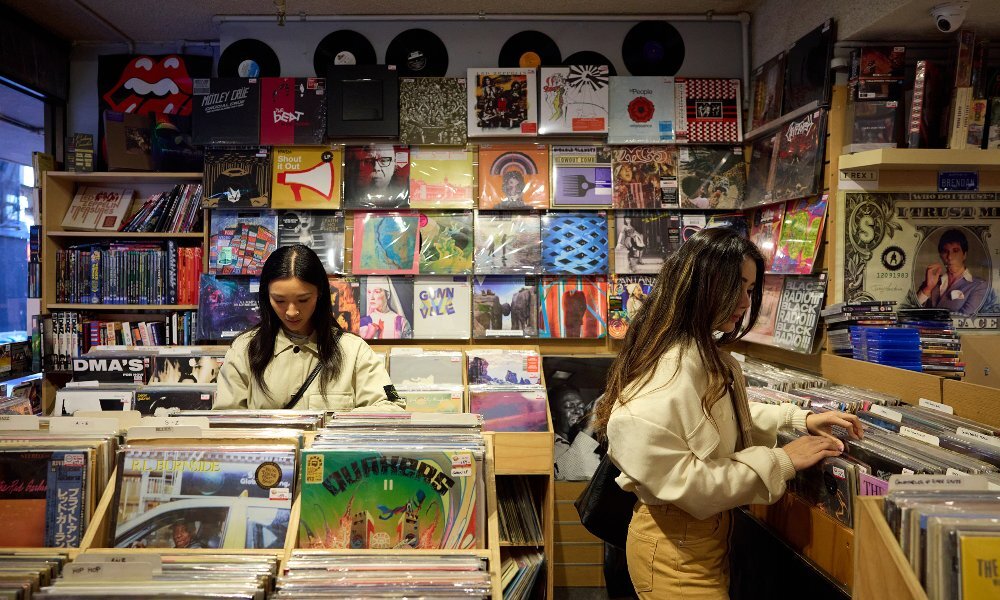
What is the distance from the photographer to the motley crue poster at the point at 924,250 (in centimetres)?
265

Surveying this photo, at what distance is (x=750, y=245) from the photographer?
159 cm

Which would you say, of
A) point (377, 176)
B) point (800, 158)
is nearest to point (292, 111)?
point (377, 176)

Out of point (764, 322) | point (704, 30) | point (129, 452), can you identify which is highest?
point (704, 30)

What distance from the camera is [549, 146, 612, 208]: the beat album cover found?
3.72m

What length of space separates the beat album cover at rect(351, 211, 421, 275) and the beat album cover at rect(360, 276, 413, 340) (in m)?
0.07

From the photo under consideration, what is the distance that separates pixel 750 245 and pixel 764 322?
1.88m

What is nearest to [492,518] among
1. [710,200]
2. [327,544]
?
[327,544]

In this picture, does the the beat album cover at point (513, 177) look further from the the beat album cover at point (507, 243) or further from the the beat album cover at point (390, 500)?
the the beat album cover at point (390, 500)

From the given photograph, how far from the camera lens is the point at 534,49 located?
3818mm

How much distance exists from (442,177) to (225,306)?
4.69 ft

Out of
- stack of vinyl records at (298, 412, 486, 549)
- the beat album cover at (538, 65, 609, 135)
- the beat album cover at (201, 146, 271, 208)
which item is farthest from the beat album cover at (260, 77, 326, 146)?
stack of vinyl records at (298, 412, 486, 549)

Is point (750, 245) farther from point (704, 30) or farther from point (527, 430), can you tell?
point (704, 30)

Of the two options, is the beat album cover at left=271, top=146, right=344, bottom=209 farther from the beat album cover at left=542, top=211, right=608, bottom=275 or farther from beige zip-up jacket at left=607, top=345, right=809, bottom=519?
beige zip-up jacket at left=607, top=345, right=809, bottom=519

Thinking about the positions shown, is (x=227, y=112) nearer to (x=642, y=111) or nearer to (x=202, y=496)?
(x=642, y=111)
